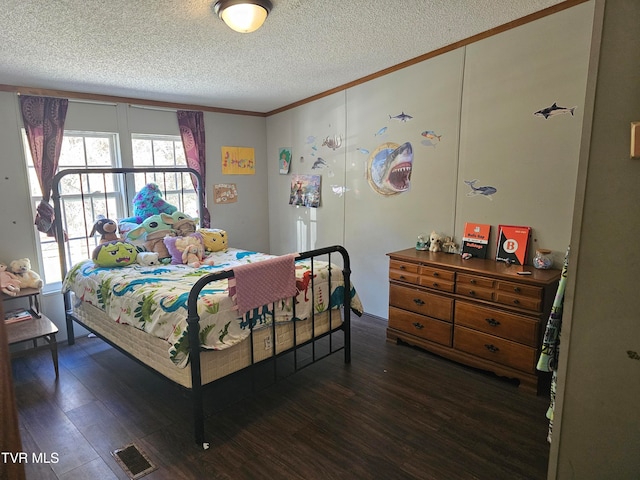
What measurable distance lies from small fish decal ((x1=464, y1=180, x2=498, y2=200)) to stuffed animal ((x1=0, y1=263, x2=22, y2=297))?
3690 millimetres

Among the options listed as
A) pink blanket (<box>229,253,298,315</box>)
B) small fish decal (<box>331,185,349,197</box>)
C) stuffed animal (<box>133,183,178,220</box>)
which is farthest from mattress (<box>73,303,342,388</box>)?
small fish decal (<box>331,185,349,197</box>)

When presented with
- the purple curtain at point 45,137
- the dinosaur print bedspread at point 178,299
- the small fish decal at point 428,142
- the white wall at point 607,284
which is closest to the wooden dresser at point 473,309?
the dinosaur print bedspread at point 178,299

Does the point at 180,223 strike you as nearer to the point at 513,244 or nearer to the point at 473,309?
the point at 473,309

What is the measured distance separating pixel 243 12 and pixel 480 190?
2.06 meters

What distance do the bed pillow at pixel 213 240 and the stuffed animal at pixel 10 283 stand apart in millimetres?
1507

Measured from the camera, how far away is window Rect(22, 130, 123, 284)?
141 inches

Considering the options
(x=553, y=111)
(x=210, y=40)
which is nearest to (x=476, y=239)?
(x=553, y=111)

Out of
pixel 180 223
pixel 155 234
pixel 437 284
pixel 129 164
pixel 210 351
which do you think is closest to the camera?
pixel 210 351

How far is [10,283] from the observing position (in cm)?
304

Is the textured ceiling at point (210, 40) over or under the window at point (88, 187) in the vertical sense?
over

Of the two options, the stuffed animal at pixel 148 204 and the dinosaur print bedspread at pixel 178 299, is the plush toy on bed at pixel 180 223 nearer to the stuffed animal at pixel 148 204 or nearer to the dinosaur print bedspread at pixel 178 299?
the stuffed animal at pixel 148 204

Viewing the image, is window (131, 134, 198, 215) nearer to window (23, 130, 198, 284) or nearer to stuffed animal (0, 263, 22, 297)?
window (23, 130, 198, 284)

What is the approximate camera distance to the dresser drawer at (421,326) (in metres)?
2.90

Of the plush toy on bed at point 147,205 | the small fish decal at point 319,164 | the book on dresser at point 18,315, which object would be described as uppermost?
the small fish decal at point 319,164
